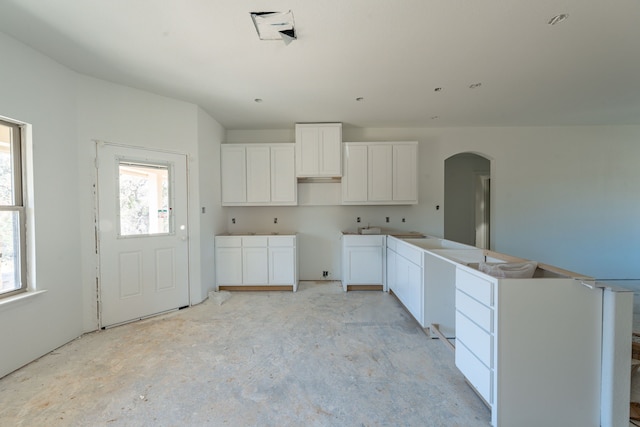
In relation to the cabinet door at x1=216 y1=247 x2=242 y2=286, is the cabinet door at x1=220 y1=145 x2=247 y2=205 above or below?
above

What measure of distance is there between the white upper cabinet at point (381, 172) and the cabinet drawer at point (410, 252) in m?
1.06

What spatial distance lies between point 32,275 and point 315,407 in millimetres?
2665

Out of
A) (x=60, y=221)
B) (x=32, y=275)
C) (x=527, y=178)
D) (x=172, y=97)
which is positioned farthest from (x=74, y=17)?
(x=527, y=178)

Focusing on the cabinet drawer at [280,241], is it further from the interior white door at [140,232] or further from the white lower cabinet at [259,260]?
the interior white door at [140,232]

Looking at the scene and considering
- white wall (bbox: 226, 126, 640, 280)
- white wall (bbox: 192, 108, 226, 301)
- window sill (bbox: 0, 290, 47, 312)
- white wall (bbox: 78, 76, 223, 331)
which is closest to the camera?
window sill (bbox: 0, 290, 47, 312)

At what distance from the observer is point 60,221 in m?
2.38

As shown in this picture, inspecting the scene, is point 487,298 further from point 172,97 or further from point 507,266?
point 172,97

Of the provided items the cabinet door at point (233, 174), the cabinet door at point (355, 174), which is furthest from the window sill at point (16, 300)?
the cabinet door at point (355, 174)

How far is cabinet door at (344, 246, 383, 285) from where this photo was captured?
3889mm

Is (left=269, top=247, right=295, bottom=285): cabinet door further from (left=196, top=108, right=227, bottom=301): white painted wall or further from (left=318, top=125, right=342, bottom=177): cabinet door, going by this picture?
(left=318, top=125, right=342, bottom=177): cabinet door

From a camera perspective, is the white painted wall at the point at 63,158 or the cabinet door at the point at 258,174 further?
the cabinet door at the point at 258,174

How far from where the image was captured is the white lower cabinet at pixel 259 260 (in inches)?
152

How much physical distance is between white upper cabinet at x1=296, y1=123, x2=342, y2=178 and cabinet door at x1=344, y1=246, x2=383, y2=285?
4.22ft

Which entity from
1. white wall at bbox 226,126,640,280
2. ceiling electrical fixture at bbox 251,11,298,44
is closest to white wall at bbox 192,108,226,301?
white wall at bbox 226,126,640,280
